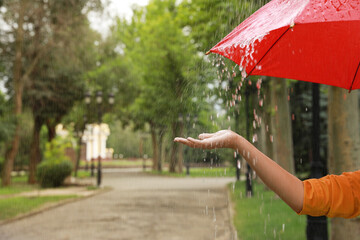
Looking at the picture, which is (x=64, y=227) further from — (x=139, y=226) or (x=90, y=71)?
(x=90, y=71)

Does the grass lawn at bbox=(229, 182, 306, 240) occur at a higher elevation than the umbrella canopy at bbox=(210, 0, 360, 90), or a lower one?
lower

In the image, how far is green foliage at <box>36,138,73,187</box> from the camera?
20641mm

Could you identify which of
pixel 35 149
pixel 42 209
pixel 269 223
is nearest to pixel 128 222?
pixel 269 223

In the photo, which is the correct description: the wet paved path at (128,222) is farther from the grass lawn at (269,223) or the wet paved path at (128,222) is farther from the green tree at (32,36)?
the green tree at (32,36)

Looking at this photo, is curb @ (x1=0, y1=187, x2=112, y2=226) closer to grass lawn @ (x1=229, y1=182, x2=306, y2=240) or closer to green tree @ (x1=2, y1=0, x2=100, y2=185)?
grass lawn @ (x1=229, y1=182, x2=306, y2=240)

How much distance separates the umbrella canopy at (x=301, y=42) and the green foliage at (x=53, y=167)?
19.1 metres

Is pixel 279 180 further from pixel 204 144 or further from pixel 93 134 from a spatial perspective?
pixel 93 134

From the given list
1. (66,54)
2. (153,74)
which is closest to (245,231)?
(66,54)

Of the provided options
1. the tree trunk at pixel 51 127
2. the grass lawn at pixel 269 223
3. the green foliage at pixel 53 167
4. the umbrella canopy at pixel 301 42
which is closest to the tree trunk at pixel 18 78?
the green foliage at pixel 53 167

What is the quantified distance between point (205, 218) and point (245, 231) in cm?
306

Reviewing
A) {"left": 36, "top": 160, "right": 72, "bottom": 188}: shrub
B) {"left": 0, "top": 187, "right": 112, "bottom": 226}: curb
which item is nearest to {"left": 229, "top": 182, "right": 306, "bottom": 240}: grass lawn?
{"left": 0, "top": 187, "right": 112, "bottom": 226}: curb

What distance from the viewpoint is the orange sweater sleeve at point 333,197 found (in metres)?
1.69

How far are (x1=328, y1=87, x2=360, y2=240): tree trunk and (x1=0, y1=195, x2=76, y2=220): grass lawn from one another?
28.1ft

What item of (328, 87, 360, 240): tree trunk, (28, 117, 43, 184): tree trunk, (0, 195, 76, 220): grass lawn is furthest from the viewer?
(28, 117, 43, 184): tree trunk
